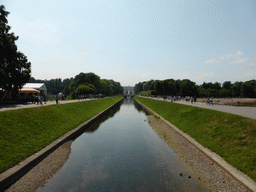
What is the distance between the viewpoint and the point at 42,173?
7.94 m

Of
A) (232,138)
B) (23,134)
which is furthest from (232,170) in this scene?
(23,134)

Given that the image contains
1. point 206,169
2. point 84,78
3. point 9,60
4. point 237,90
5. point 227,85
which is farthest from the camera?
point 227,85

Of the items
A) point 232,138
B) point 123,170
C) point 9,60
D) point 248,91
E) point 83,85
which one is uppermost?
point 9,60

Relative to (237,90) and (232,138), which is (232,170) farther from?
(237,90)

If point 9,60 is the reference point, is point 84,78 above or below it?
above

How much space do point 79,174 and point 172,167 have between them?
5.51 m

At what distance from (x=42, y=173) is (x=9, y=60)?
81.3 feet

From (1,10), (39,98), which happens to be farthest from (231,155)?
(1,10)

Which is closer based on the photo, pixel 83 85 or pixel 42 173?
pixel 42 173

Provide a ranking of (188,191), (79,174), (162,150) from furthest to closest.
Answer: (162,150) → (79,174) → (188,191)

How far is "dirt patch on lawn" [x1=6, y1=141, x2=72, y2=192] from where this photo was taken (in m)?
6.68

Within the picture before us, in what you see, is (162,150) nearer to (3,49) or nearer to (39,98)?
(39,98)

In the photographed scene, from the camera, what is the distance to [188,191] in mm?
6652

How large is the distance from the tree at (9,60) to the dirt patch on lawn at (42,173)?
61.1 ft
